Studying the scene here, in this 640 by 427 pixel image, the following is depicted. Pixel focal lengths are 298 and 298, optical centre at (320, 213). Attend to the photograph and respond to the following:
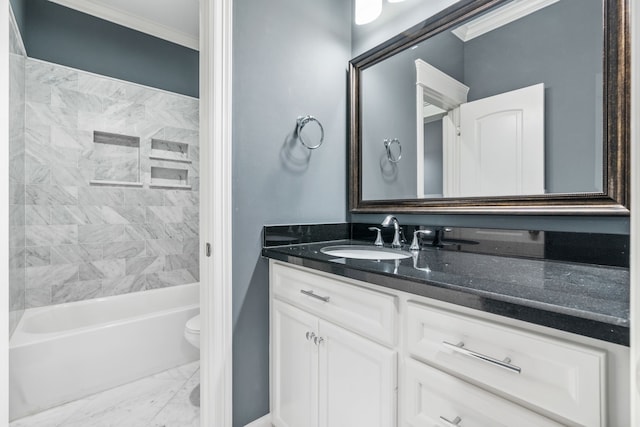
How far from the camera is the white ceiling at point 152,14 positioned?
238cm

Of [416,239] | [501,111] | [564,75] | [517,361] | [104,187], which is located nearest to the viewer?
[517,361]

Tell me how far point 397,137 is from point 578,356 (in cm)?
129

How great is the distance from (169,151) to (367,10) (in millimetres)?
2072

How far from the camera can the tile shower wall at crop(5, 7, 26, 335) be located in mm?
1708

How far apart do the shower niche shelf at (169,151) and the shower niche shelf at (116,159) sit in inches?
5.2

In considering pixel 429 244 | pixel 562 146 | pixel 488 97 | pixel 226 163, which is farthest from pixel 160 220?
pixel 562 146

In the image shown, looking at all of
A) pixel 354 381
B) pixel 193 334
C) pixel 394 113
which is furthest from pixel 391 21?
pixel 193 334

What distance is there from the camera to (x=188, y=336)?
1.82 m

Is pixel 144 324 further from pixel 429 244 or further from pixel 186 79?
pixel 186 79

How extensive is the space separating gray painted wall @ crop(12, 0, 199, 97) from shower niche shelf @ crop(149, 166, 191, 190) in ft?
2.50

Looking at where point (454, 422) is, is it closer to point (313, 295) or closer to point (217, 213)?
point (313, 295)

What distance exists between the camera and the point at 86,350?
1813 millimetres

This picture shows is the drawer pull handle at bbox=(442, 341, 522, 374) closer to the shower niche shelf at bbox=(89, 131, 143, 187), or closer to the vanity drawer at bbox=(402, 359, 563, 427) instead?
the vanity drawer at bbox=(402, 359, 563, 427)

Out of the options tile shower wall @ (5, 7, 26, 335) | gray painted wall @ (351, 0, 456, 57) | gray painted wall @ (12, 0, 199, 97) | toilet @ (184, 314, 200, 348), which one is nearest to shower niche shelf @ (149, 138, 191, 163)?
gray painted wall @ (12, 0, 199, 97)
